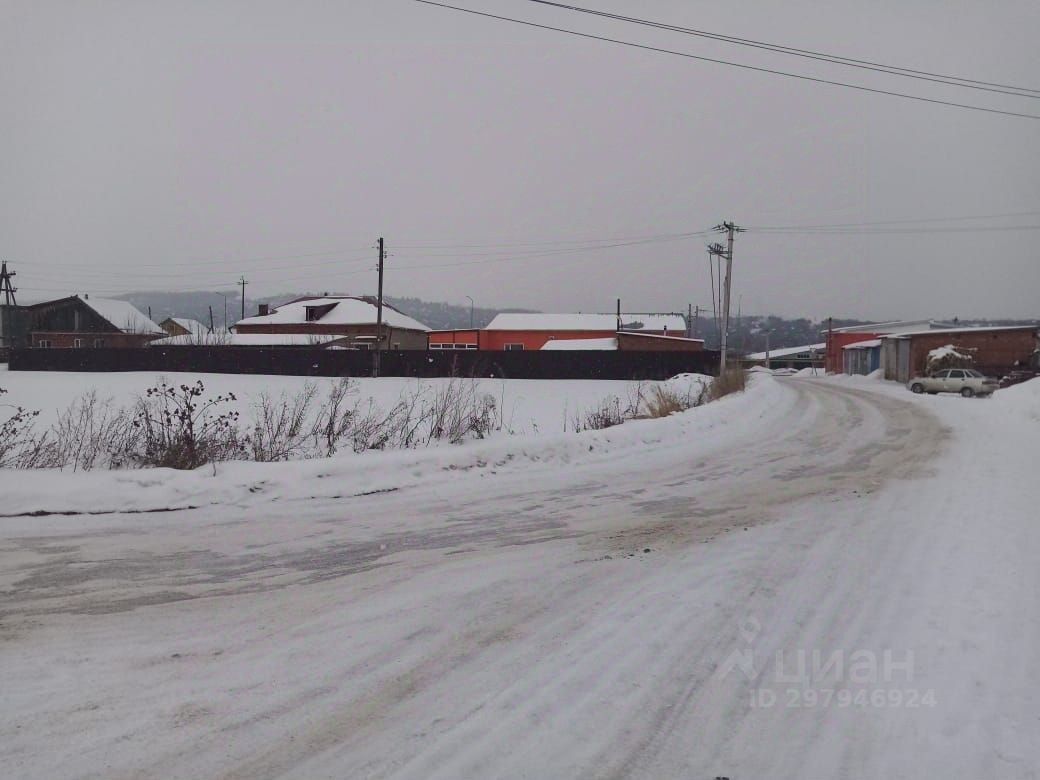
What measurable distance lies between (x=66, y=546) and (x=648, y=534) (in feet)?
15.8

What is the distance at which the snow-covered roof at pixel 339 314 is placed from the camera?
59.6 metres

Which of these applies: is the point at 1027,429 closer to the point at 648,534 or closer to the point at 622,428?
the point at 622,428

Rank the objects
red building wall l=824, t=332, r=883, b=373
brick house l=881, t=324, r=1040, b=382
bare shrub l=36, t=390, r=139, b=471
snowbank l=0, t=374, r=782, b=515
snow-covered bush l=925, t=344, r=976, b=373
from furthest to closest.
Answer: red building wall l=824, t=332, r=883, b=373 → brick house l=881, t=324, r=1040, b=382 → snow-covered bush l=925, t=344, r=976, b=373 → bare shrub l=36, t=390, r=139, b=471 → snowbank l=0, t=374, r=782, b=515

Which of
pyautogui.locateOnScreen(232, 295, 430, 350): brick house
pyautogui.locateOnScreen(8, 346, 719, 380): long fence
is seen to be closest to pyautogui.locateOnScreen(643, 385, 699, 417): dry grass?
pyautogui.locateOnScreen(8, 346, 719, 380): long fence

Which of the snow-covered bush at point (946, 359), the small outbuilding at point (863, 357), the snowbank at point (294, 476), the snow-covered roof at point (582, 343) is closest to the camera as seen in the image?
the snowbank at point (294, 476)

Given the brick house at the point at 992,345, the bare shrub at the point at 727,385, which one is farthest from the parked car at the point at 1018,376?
the bare shrub at the point at 727,385

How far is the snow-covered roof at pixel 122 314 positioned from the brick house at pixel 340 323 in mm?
12315

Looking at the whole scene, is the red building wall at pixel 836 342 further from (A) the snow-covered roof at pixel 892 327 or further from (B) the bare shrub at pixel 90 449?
(B) the bare shrub at pixel 90 449

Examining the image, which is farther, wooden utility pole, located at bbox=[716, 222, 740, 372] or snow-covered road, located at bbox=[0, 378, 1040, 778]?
wooden utility pole, located at bbox=[716, 222, 740, 372]

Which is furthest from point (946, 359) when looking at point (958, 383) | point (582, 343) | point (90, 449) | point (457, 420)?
A: point (90, 449)

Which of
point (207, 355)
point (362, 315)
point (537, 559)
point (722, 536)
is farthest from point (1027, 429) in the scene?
point (362, 315)

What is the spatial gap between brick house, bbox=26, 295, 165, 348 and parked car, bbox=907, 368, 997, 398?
65170mm

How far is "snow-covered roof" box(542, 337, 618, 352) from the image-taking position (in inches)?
2076

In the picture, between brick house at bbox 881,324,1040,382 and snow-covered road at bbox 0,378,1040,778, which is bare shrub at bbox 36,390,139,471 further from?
brick house at bbox 881,324,1040,382
